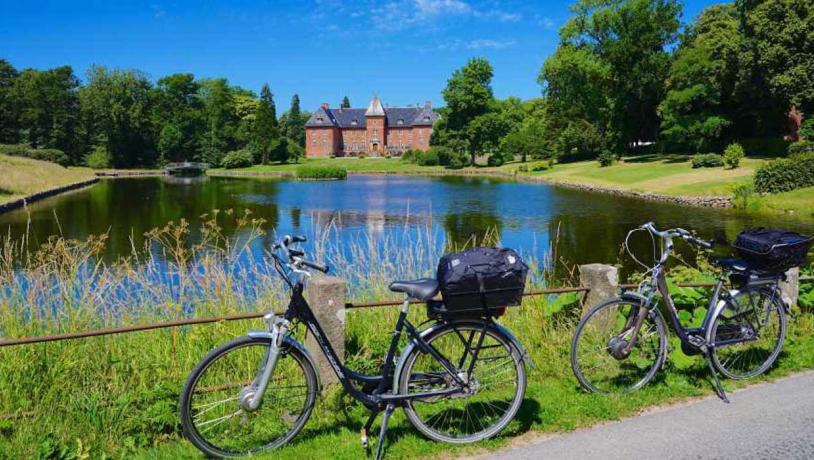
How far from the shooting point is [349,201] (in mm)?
32938

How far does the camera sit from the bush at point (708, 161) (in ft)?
117

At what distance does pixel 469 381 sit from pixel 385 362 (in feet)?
1.70

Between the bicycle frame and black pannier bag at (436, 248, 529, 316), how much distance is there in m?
0.22

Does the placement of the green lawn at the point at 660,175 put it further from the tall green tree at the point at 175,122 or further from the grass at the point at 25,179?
the tall green tree at the point at 175,122

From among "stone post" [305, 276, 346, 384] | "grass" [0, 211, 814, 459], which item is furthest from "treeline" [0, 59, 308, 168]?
"stone post" [305, 276, 346, 384]

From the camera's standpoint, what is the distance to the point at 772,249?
4.19 m

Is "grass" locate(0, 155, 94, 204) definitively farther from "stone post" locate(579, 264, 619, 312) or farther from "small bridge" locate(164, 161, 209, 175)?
"stone post" locate(579, 264, 619, 312)

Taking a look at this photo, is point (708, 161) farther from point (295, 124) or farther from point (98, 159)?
point (295, 124)

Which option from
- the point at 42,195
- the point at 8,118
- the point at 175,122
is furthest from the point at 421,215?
the point at 8,118

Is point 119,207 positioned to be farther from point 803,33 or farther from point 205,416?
point 803,33

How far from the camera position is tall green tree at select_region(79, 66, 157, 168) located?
72000 mm

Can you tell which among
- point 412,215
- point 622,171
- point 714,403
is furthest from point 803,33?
point 714,403

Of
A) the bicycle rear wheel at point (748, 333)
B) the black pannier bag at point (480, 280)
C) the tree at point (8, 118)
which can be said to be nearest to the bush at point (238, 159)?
the tree at point (8, 118)

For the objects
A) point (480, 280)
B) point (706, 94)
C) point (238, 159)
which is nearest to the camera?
point (480, 280)
